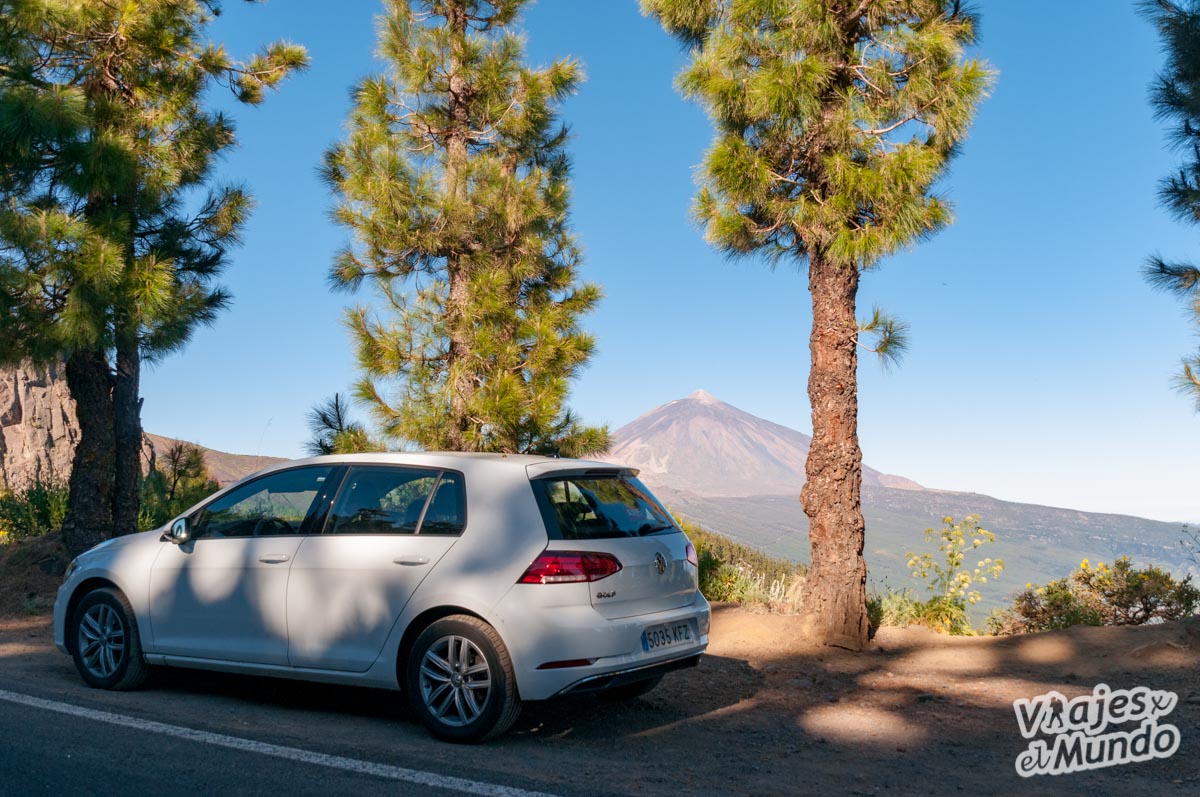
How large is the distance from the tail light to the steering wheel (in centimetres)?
192

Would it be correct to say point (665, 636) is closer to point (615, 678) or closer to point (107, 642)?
point (615, 678)

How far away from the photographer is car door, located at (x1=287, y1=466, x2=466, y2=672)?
577 centimetres

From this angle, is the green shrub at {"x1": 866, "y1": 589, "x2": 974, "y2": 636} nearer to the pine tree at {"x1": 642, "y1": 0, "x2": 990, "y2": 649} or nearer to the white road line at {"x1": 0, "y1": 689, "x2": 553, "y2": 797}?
the pine tree at {"x1": 642, "y1": 0, "x2": 990, "y2": 649}

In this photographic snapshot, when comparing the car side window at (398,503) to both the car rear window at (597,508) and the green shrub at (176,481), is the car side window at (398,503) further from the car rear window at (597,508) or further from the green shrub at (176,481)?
the green shrub at (176,481)

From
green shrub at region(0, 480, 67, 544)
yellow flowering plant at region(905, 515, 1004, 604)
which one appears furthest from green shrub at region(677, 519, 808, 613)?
green shrub at region(0, 480, 67, 544)

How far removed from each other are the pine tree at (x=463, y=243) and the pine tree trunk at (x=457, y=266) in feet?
0.07

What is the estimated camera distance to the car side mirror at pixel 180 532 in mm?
6664

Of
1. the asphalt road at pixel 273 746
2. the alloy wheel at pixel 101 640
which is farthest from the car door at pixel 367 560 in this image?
the alloy wheel at pixel 101 640

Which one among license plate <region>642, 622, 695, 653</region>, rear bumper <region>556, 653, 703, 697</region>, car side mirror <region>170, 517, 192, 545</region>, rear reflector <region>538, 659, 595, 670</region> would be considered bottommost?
rear bumper <region>556, 653, 703, 697</region>

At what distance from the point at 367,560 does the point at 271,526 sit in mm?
994

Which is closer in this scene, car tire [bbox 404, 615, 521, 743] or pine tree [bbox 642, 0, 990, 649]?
car tire [bbox 404, 615, 521, 743]

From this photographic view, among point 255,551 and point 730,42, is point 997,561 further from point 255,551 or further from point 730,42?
point 255,551

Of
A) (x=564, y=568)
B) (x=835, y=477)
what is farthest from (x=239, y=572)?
(x=835, y=477)

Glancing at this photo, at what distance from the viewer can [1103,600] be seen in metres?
11.3
